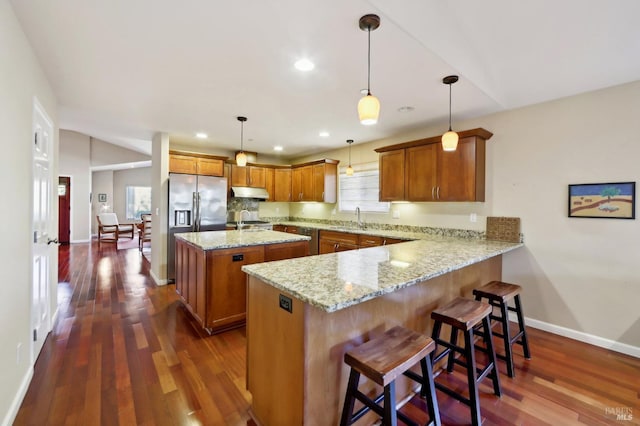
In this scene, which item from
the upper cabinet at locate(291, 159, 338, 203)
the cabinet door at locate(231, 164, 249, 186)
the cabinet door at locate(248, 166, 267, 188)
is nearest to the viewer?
the upper cabinet at locate(291, 159, 338, 203)

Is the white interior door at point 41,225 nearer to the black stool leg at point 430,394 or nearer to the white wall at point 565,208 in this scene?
the black stool leg at point 430,394

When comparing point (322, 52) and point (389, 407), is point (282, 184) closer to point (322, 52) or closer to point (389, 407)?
point (322, 52)

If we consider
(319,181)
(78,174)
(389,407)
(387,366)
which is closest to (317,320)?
(387,366)

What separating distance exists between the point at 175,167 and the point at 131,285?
Answer: 2033mm

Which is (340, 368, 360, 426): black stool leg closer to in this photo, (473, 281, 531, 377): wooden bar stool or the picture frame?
(473, 281, 531, 377): wooden bar stool

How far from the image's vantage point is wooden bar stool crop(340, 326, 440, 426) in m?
1.24

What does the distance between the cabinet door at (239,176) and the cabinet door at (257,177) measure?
85mm

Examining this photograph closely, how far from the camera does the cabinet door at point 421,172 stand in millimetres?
3648

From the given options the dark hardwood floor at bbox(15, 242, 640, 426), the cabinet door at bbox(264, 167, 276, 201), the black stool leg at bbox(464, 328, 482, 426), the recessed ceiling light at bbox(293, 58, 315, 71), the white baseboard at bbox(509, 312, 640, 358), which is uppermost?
the recessed ceiling light at bbox(293, 58, 315, 71)

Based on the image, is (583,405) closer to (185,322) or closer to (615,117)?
(615,117)

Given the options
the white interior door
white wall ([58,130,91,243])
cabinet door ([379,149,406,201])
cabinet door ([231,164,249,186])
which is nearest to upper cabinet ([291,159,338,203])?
cabinet door ([231,164,249,186])

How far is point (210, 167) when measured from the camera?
513 centimetres

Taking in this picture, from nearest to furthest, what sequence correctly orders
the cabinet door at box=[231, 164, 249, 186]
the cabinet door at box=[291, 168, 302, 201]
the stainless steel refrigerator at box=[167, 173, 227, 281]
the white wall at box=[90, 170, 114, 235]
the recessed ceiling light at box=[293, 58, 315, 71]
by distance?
1. the recessed ceiling light at box=[293, 58, 315, 71]
2. the stainless steel refrigerator at box=[167, 173, 227, 281]
3. the cabinet door at box=[231, 164, 249, 186]
4. the cabinet door at box=[291, 168, 302, 201]
5. the white wall at box=[90, 170, 114, 235]

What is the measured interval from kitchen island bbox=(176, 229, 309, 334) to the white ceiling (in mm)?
1570
